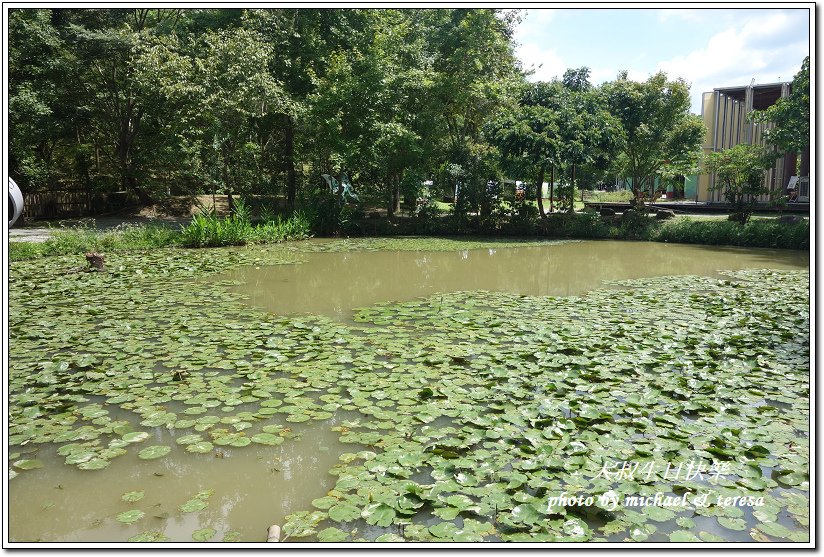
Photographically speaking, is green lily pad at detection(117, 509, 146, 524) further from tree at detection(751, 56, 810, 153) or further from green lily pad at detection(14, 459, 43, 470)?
tree at detection(751, 56, 810, 153)

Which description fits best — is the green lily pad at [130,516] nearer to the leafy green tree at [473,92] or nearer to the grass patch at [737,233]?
the grass patch at [737,233]

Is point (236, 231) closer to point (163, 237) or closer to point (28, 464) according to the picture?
point (163, 237)

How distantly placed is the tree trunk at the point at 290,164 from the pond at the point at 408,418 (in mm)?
11421

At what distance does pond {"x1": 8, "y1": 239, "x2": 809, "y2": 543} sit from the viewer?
9.62 feet

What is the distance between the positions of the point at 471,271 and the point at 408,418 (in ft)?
24.5

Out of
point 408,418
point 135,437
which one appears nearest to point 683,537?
point 408,418

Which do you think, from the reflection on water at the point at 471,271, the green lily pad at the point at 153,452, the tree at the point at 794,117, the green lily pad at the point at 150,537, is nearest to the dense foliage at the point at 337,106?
the tree at the point at 794,117

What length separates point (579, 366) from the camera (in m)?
5.10

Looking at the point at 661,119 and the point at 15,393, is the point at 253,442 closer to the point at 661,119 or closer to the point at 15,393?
the point at 15,393

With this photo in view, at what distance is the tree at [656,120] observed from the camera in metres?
17.4

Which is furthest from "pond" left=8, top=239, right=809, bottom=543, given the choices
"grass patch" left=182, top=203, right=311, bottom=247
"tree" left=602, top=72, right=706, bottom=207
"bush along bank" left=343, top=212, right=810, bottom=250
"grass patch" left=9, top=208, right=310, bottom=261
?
"tree" left=602, top=72, right=706, bottom=207

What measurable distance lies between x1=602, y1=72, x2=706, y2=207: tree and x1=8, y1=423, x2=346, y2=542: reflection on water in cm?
1587

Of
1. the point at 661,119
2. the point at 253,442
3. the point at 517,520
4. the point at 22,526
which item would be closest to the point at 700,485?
the point at 517,520

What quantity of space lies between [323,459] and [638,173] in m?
17.8
